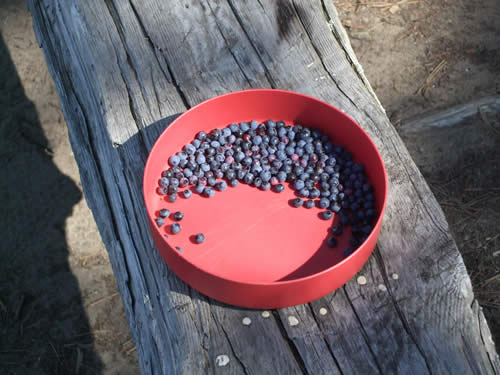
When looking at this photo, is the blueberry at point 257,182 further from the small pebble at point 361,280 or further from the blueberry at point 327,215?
the small pebble at point 361,280

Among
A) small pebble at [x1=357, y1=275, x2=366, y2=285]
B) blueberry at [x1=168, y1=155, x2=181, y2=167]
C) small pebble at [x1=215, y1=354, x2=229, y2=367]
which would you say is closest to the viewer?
small pebble at [x1=215, y1=354, x2=229, y2=367]

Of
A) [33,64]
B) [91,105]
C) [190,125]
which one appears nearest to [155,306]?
[190,125]

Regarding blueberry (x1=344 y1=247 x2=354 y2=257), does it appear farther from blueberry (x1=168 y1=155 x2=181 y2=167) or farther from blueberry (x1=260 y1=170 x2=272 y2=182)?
blueberry (x1=168 y1=155 x2=181 y2=167)

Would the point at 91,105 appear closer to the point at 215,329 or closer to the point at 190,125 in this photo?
the point at 190,125

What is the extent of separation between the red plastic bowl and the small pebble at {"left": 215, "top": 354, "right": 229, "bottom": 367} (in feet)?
0.48

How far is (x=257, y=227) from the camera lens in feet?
5.55

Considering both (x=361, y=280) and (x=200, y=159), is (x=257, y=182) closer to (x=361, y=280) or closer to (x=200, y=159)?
(x=200, y=159)

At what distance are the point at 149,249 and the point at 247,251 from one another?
0.31m

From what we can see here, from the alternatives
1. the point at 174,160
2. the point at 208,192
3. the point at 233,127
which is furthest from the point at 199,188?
the point at 233,127

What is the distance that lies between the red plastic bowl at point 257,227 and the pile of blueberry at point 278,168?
30 mm

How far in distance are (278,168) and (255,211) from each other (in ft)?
0.62

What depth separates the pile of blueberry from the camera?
1.74 metres

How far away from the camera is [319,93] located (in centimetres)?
203

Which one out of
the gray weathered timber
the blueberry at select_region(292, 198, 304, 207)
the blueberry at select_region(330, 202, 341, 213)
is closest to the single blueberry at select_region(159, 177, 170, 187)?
the gray weathered timber
